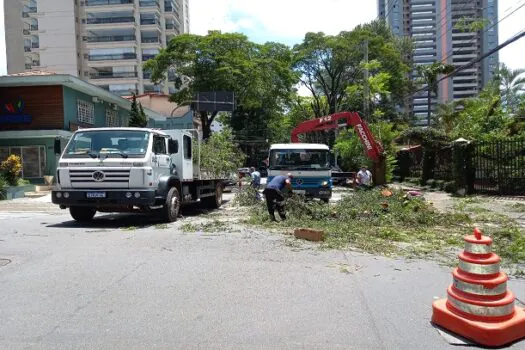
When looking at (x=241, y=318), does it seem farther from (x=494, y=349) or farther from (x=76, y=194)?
(x=76, y=194)

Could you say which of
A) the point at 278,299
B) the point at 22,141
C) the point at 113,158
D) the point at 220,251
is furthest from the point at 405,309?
the point at 22,141

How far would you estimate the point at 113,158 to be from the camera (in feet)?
39.8

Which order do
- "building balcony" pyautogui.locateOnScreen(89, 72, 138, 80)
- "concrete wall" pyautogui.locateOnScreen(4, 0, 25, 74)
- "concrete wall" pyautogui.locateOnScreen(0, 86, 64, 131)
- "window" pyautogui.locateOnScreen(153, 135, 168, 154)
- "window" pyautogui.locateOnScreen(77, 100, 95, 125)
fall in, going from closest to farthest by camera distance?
"window" pyautogui.locateOnScreen(153, 135, 168, 154), "concrete wall" pyautogui.locateOnScreen(0, 86, 64, 131), "window" pyautogui.locateOnScreen(77, 100, 95, 125), "building balcony" pyautogui.locateOnScreen(89, 72, 138, 80), "concrete wall" pyautogui.locateOnScreen(4, 0, 25, 74)

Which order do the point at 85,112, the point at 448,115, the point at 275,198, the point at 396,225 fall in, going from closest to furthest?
the point at 396,225, the point at 275,198, the point at 85,112, the point at 448,115

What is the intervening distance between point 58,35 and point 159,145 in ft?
234

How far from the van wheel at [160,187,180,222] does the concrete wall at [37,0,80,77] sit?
68028 millimetres

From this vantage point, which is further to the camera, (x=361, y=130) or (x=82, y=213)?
(x=361, y=130)

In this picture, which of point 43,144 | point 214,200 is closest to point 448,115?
point 214,200

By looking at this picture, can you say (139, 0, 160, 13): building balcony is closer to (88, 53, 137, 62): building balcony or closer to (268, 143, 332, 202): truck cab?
(88, 53, 137, 62): building balcony

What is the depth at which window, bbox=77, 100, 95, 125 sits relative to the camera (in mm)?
30516

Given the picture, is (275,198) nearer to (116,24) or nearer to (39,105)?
(39,105)

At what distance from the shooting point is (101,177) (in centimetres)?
1205

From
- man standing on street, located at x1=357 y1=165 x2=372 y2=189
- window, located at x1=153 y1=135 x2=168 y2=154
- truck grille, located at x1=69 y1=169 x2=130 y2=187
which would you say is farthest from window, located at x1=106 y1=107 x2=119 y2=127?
truck grille, located at x1=69 y1=169 x2=130 y2=187

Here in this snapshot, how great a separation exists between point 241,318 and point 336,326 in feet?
3.23
